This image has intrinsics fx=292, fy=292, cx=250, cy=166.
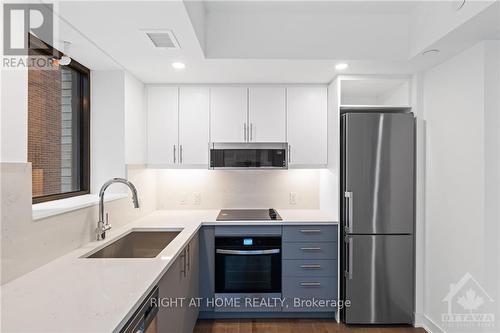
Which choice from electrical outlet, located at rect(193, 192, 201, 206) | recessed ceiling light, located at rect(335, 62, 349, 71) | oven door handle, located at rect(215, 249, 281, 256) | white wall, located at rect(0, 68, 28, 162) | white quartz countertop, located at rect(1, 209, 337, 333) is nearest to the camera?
white quartz countertop, located at rect(1, 209, 337, 333)

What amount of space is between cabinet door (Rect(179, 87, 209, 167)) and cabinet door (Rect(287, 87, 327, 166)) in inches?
32.8

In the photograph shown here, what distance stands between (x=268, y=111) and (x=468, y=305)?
2197 millimetres

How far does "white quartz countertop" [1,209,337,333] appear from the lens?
0.98 meters

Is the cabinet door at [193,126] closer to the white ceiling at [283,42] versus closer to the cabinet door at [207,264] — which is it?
the white ceiling at [283,42]

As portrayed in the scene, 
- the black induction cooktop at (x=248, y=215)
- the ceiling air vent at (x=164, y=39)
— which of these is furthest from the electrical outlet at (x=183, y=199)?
the ceiling air vent at (x=164, y=39)

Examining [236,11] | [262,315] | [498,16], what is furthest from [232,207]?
[498,16]

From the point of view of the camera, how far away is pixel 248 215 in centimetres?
287

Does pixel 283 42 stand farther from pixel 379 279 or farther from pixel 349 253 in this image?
pixel 379 279

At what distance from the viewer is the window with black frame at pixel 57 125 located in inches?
74.8

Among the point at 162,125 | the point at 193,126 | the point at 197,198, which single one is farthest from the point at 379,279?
the point at 162,125

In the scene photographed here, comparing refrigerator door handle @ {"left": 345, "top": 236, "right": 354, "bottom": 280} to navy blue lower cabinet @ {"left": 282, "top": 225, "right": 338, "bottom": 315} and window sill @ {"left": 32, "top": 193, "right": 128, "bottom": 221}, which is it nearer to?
navy blue lower cabinet @ {"left": 282, "top": 225, "right": 338, "bottom": 315}

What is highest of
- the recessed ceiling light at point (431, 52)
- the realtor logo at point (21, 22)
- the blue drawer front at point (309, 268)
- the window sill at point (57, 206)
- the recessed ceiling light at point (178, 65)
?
the recessed ceiling light at point (431, 52)

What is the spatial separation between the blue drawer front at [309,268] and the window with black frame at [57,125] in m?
1.87

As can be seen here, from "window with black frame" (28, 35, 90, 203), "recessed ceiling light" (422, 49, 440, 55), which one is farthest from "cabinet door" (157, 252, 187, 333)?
"recessed ceiling light" (422, 49, 440, 55)
